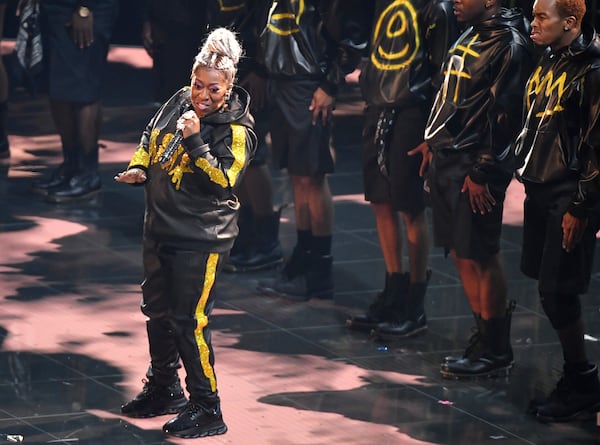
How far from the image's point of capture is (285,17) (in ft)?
32.2

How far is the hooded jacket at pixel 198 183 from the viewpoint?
7.20 m

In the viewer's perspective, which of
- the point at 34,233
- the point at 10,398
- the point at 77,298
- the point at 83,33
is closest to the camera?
the point at 10,398

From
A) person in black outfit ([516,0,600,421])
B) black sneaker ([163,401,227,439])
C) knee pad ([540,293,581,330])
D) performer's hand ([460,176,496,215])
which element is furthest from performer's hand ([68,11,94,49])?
knee pad ([540,293,581,330])

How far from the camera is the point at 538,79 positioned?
25.3ft

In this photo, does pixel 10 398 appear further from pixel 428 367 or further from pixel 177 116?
pixel 428 367

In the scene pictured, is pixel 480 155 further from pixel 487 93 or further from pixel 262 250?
pixel 262 250

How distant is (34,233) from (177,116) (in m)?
4.17

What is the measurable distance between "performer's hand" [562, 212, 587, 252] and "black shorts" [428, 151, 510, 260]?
28.8 inches

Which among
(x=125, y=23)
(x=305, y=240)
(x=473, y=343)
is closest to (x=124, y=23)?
(x=125, y=23)

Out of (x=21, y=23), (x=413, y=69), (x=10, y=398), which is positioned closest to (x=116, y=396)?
(x=10, y=398)

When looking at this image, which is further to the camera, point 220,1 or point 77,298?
point 220,1

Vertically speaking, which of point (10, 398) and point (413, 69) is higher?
point (413, 69)

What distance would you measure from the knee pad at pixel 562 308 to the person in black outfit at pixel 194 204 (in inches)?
64.3

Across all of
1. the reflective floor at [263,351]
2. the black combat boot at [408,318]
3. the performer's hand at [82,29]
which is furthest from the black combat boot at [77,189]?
the black combat boot at [408,318]
